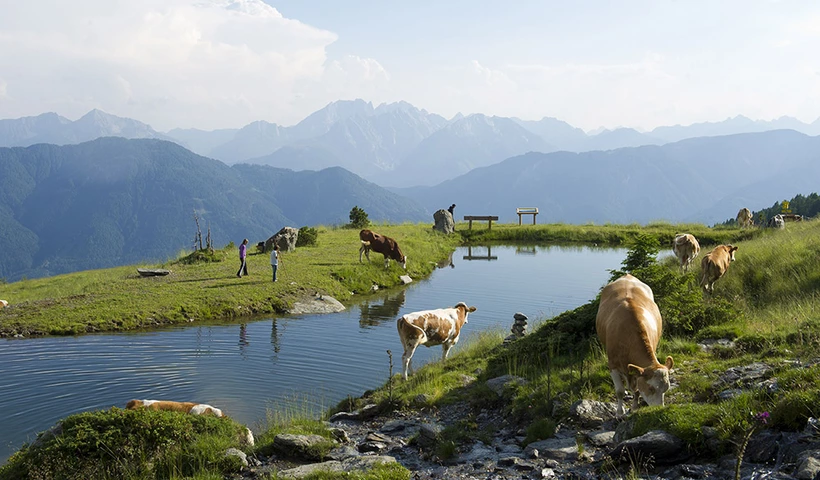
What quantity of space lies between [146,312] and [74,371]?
23.7 ft

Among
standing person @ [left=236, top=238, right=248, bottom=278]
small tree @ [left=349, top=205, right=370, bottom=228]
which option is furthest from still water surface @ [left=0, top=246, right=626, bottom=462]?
small tree @ [left=349, top=205, right=370, bottom=228]

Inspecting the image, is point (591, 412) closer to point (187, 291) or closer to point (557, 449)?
point (557, 449)

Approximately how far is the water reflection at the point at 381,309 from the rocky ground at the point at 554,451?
14.4 metres

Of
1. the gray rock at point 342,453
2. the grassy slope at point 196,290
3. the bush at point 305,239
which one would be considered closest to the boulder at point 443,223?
the grassy slope at point 196,290

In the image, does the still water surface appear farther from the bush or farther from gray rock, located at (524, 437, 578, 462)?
the bush

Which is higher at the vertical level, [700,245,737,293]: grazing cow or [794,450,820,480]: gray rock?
[700,245,737,293]: grazing cow

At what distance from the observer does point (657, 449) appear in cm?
846

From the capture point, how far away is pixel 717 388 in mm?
10688

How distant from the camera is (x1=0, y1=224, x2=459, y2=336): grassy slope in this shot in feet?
84.1

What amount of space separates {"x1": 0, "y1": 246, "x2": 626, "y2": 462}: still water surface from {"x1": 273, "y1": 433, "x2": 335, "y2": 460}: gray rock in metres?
3.68

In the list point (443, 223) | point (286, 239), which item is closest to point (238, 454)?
point (286, 239)

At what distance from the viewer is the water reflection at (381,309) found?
91.9 feet

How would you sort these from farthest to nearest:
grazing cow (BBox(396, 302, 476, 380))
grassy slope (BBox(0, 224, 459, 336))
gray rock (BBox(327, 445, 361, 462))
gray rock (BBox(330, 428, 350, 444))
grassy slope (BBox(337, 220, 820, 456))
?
grassy slope (BBox(0, 224, 459, 336))
grazing cow (BBox(396, 302, 476, 380))
gray rock (BBox(330, 428, 350, 444))
gray rock (BBox(327, 445, 361, 462))
grassy slope (BBox(337, 220, 820, 456))

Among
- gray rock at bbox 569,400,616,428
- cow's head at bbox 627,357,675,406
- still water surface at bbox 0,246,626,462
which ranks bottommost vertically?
still water surface at bbox 0,246,626,462
